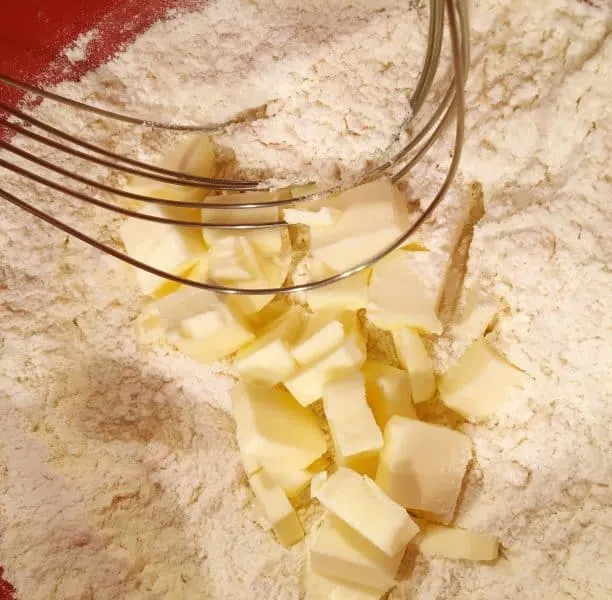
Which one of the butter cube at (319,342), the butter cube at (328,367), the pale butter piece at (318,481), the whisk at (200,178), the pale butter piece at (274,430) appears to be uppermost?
the whisk at (200,178)

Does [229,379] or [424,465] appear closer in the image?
[424,465]

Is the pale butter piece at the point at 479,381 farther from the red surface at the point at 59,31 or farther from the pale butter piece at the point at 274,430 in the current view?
the red surface at the point at 59,31

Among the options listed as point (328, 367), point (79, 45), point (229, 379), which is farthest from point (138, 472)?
point (79, 45)

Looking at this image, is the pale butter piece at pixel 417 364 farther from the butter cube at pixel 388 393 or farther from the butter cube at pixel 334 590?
the butter cube at pixel 334 590

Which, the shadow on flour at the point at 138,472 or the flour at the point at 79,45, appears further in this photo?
the flour at the point at 79,45

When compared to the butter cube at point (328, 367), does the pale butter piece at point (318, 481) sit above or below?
below

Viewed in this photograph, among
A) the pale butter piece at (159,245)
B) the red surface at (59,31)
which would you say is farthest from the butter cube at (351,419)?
the red surface at (59,31)

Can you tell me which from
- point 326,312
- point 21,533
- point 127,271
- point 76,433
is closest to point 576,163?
point 326,312

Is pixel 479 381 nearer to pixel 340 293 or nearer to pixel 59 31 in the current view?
pixel 340 293
